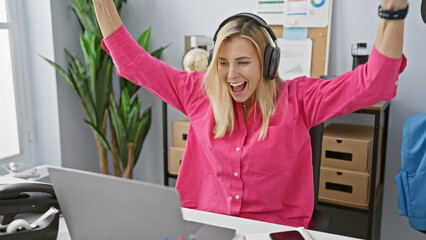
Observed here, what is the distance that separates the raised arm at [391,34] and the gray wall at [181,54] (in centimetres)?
138

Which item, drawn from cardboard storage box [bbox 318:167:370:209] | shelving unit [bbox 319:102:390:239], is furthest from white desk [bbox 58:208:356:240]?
cardboard storage box [bbox 318:167:370:209]

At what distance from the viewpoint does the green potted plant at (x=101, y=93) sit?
8.43ft

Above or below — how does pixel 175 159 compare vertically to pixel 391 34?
below

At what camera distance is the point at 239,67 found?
4.32 ft

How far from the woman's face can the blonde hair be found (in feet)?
0.05

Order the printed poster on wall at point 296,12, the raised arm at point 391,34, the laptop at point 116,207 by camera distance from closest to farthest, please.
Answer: the laptop at point 116,207, the raised arm at point 391,34, the printed poster on wall at point 296,12

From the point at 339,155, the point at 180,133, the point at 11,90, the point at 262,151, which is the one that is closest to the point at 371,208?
the point at 339,155

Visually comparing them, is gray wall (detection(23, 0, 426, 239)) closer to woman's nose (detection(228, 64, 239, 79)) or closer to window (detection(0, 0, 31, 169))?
window (detection(0, 0, 31, 169))

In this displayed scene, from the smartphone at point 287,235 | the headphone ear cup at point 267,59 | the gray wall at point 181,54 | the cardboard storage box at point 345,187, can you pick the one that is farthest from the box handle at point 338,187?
the smartphone at point 287,235

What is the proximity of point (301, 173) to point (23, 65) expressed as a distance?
2.15m

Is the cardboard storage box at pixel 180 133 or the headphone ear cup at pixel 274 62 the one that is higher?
the headphone ear cup at pixel 274 62

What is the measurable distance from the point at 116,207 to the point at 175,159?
1.85 m

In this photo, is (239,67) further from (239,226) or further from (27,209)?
(27,209)

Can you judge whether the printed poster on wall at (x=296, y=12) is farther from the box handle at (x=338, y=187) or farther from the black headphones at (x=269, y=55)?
the black headphones at (x=269, y=55)
